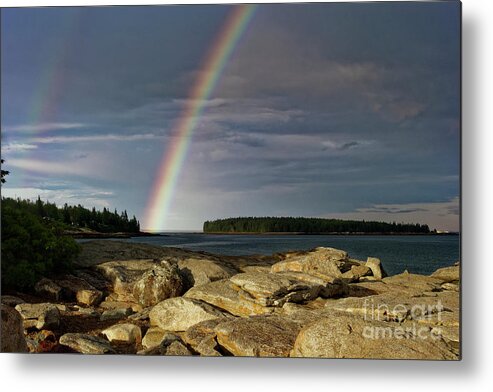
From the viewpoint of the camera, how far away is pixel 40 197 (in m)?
7.15

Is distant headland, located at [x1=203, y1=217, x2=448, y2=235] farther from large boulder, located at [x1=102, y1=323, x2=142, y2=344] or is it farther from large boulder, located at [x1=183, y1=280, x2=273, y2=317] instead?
large boulder, located at [x1=102, y1=323, x2=142, y2=344]

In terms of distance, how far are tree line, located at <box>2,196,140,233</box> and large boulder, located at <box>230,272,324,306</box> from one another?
1.48 m

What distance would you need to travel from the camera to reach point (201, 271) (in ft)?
24.2

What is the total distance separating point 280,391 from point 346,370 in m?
0.73

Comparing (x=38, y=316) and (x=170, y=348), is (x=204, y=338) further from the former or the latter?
(x=38, y=316)

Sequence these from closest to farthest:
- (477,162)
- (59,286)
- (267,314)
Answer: (477,162) → (267,314) → (59,286)

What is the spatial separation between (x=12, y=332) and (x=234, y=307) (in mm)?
2408

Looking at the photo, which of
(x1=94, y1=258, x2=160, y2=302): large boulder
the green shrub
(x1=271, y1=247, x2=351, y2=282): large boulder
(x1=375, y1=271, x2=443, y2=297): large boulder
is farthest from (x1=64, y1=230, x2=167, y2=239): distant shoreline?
(x1=375, y1=271, x2=443, y2=297): large boulder

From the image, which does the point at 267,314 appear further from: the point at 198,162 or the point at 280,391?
the point at 198,162

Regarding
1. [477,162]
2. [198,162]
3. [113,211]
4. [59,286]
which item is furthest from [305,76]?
[59,286]

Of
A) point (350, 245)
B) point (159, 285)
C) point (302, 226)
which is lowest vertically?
point (159, 285)

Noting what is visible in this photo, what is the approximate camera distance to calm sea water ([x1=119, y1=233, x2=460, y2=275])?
6.60m

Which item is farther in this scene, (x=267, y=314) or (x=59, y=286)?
(x=59, y=286)

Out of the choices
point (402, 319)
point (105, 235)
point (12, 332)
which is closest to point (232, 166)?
point (105, 235)
